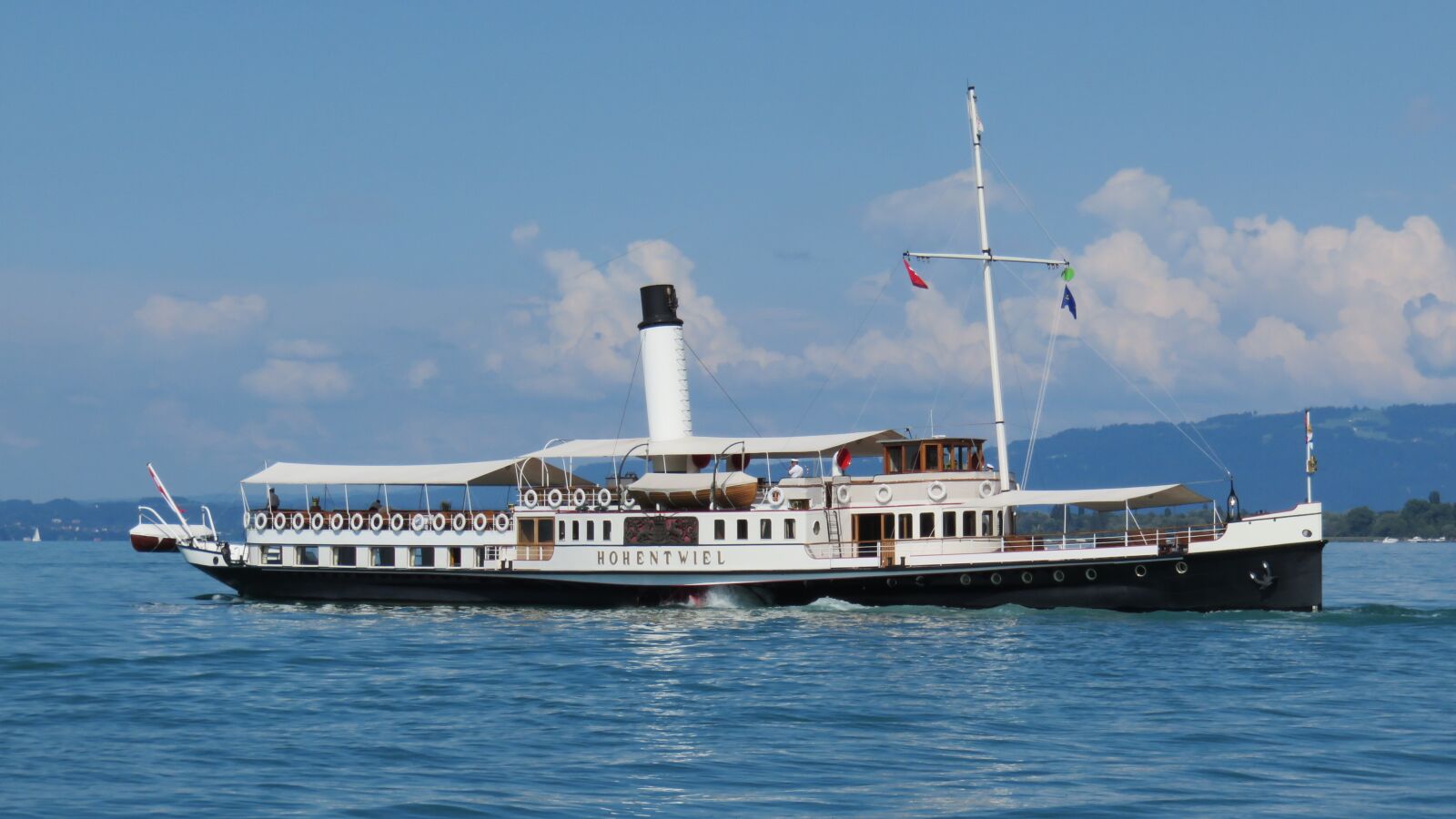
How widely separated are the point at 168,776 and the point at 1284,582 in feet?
93.8

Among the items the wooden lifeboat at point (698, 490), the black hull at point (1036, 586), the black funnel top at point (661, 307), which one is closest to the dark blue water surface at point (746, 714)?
the black hull at point (1036, 586)

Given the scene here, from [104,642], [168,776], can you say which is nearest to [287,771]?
[168,776]

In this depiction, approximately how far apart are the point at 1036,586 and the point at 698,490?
33.1 feet

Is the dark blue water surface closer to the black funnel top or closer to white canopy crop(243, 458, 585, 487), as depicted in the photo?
white canopy crop(243, 458, 585, 487)

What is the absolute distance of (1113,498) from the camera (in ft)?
133

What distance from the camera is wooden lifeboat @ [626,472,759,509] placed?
147 ft

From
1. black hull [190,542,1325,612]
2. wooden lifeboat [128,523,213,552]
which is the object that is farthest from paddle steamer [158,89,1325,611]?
wooden lifeboat [128,523,213,552]

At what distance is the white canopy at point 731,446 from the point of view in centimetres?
4503

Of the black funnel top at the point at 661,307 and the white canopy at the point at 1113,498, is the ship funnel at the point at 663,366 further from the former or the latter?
the white canopy at the point at 1113,498

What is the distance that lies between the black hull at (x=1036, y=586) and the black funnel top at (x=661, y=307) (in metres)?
9.73

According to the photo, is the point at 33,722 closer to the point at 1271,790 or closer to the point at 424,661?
the point at 424,661

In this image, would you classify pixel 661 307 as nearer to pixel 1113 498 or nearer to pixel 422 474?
pixel 422 474


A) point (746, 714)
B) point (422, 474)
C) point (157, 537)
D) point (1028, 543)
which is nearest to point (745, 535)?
point (1028, 543)

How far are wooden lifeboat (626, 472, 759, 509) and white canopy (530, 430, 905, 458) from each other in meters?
1.12
